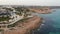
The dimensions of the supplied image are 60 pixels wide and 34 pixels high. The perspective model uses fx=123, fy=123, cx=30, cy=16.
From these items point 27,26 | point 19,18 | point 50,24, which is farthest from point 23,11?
point 50,24

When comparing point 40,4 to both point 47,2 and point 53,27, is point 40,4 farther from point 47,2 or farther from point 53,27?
point 53,27

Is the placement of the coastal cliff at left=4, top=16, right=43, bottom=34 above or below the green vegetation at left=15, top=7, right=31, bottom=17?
below

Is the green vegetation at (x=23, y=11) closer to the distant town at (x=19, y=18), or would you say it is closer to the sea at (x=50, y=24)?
the distant town at (x=19, y=18)

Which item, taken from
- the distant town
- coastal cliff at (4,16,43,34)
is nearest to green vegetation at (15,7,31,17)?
the distant town

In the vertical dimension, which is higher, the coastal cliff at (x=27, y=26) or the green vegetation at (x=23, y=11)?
the green vegetation at (x=23, y=11)

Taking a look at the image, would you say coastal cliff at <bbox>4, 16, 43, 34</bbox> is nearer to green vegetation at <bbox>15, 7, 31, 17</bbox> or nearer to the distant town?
the distant town

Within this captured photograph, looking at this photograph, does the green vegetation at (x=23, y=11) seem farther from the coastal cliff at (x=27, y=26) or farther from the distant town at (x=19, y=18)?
the coastal cliff at (x=27, y=26)

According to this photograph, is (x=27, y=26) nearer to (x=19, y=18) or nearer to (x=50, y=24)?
(x=19, y=18)

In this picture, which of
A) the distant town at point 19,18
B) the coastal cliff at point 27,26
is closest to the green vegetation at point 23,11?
the distant town at point 19,18

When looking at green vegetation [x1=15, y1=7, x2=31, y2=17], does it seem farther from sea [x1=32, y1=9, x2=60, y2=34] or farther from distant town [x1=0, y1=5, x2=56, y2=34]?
sea [x1=32, y1=9, x2=60, y2=34]
